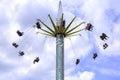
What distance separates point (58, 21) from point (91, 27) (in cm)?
616

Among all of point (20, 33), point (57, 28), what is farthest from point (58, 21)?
point (20, 33)

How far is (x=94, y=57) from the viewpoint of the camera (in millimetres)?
83000

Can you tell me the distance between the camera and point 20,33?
86625 mm

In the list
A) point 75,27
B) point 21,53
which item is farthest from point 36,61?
point 75,27

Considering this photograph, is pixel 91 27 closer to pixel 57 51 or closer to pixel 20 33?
pixel 57 51

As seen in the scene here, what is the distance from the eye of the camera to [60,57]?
263ft

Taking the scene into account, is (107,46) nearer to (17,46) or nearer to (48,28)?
(48,28)

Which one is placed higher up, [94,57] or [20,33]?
[20,33]

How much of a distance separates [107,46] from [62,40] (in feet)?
27.0

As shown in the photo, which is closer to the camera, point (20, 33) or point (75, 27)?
point (75, 27)

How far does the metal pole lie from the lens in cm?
7920

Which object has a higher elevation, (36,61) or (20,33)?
(20,33)

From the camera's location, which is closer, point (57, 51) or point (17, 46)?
point (57, 51)

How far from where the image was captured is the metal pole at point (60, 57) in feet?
260
